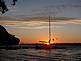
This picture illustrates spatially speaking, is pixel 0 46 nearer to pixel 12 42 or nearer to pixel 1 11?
pixel 12 42

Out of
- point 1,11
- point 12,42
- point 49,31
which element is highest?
point 1,11

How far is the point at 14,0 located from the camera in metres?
41.2

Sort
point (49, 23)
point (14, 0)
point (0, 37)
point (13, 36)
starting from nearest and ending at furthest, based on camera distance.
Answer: point (14, 0) < point (0, 37) < point (49, 23) < point (13, 36)

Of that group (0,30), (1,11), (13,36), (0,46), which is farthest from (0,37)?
(1,11)

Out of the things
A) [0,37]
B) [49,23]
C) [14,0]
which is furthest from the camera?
[49,23]

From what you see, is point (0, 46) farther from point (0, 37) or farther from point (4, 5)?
point (4, 5)

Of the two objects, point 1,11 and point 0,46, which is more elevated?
point 1,11

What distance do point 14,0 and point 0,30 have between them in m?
69.8

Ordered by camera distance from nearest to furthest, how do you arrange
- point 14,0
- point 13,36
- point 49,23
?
1. point 14,0
2. point 49,23
3. point 13,36

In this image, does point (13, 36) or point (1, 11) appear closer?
point (1, 11)

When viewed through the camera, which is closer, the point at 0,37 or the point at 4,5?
the point at 4,5

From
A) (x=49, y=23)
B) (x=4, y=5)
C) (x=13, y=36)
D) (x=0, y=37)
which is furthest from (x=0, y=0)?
(x=13, y=36)

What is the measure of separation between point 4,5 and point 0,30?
221 ft

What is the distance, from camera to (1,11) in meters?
43.5
